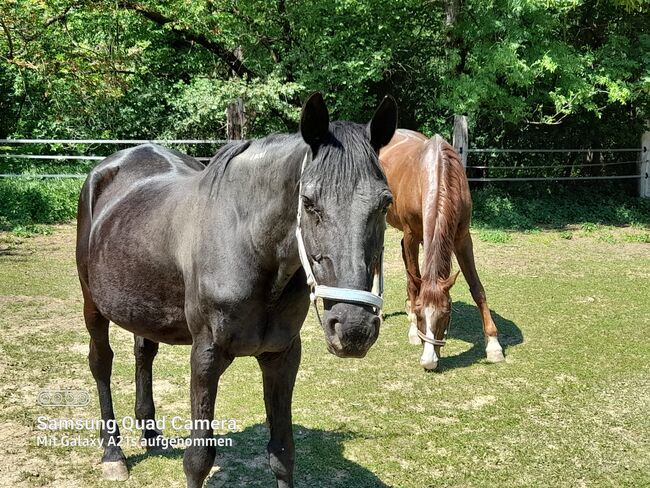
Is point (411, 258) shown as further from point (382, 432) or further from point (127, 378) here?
point (127, 378)

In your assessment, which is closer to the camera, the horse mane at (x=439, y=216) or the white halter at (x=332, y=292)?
the white halter at (x=332, y=292)

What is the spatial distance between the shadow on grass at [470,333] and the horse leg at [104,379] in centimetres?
260

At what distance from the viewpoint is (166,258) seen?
2.77 metres

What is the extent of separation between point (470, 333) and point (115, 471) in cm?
374

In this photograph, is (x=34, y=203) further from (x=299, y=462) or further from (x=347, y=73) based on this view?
(x=299, y=462)

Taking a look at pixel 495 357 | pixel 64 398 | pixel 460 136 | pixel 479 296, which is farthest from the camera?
pixel 460 136

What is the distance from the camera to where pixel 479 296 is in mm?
5625

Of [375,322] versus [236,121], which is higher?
[236,121]

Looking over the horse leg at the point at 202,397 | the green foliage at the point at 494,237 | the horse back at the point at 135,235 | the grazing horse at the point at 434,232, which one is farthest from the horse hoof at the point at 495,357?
the green foliage at the point at 494,237

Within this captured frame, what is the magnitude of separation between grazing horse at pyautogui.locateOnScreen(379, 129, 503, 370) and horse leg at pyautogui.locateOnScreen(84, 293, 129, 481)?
7.32 feet

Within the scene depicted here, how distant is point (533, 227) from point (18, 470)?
33.3 feet

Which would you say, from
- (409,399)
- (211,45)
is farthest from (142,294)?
(211,45)

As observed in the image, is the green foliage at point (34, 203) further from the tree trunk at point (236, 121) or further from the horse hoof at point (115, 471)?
the horse hoof at point (115, 471)

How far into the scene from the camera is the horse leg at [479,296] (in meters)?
5.32
